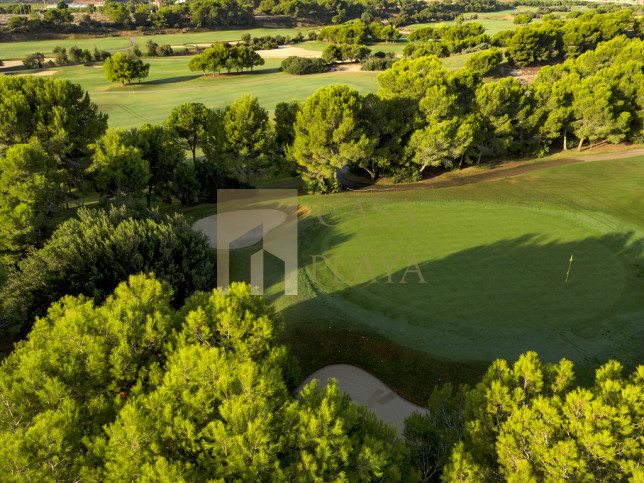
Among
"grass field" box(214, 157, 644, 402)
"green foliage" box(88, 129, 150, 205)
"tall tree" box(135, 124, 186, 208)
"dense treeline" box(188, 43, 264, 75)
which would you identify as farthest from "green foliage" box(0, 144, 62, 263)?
"dense treeline" box(188, 43, 264, 75)

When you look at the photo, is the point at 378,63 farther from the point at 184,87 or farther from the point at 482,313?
the point at 482,313

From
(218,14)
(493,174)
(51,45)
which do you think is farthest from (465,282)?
(218,14)

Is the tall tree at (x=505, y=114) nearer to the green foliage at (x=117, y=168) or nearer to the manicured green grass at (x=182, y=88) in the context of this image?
the manicured green grass at (x=182, y=88)

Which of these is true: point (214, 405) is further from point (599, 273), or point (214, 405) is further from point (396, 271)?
point (599, 273)

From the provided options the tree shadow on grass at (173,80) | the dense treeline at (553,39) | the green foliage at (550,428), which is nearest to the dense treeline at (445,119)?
the green foliage at (550,428)

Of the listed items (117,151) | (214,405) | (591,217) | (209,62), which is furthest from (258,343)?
(209,62)

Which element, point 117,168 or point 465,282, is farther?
point 117,168
